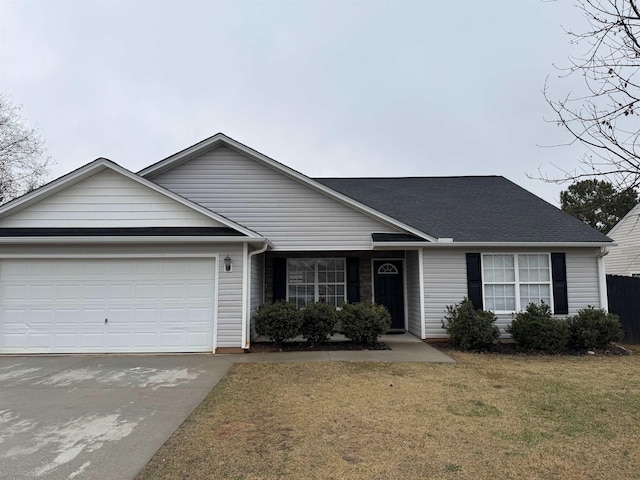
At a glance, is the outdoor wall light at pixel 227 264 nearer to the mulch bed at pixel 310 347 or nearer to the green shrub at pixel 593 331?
the mulch bed at pixel 310 347

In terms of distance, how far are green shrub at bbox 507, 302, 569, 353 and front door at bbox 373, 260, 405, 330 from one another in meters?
3.73

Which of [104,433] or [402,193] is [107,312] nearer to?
[104,433]

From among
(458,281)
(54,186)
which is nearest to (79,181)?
(54,186)

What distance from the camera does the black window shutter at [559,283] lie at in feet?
35.0

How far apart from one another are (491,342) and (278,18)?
9.52 metres

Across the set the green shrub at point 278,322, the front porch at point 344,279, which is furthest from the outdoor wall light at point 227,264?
the front porch at point 344,279

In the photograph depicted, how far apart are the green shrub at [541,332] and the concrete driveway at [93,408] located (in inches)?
280

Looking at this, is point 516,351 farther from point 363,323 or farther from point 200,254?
point 200,254

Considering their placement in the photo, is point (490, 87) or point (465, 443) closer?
point (465, 443)

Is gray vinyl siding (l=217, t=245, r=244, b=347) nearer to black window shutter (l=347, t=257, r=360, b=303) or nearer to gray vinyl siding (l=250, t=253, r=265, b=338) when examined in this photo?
gray vinyl siding (l=250, t=253, r=265, b=338)

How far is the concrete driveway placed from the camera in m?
3.76

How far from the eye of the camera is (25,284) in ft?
29.6

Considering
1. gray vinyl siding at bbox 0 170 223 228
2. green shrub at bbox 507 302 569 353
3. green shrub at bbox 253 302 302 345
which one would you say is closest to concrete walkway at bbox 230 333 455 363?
green shrub at bbox 253 302 302 345

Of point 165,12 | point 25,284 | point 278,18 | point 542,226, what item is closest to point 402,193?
point 542,226
